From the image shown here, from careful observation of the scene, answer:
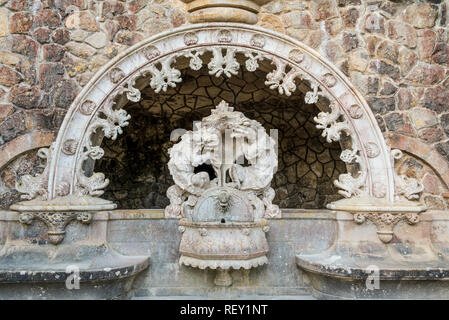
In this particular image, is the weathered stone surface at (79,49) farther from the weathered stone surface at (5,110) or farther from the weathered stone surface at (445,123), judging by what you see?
the weathered stone surface at (445,123)

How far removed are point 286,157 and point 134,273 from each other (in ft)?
11.0

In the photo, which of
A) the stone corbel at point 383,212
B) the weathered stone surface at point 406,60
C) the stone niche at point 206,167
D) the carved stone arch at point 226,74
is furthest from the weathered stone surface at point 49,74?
the weathered stone surface at point 406,60

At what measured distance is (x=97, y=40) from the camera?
4.21 metres

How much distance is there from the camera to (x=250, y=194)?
4.18 meters

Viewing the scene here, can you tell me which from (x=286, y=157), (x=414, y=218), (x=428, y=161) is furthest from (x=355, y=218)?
(x=286, y=157)

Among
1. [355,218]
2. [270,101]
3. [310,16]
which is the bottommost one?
[355,218]

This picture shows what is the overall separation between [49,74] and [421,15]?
12.6 ft

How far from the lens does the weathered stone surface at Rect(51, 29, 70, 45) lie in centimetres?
416

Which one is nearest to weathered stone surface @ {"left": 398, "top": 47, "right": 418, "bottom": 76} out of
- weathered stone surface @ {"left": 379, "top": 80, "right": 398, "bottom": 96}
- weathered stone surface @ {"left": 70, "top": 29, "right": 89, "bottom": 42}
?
weathered stone surface @ {"left": 379, "top": 80, "right": 398, "bottom": 96}

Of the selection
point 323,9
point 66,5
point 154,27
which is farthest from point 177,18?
point 323,9

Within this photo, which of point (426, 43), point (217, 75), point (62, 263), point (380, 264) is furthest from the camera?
point (426, 43)

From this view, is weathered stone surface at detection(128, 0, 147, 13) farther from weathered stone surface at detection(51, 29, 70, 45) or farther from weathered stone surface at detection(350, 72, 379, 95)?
weathered stone surface at detection(350, 72, 379, 95)

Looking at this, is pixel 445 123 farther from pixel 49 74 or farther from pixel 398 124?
pixel 49 74

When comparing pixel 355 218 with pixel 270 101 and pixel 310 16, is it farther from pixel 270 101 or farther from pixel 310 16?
pixel 270 101
